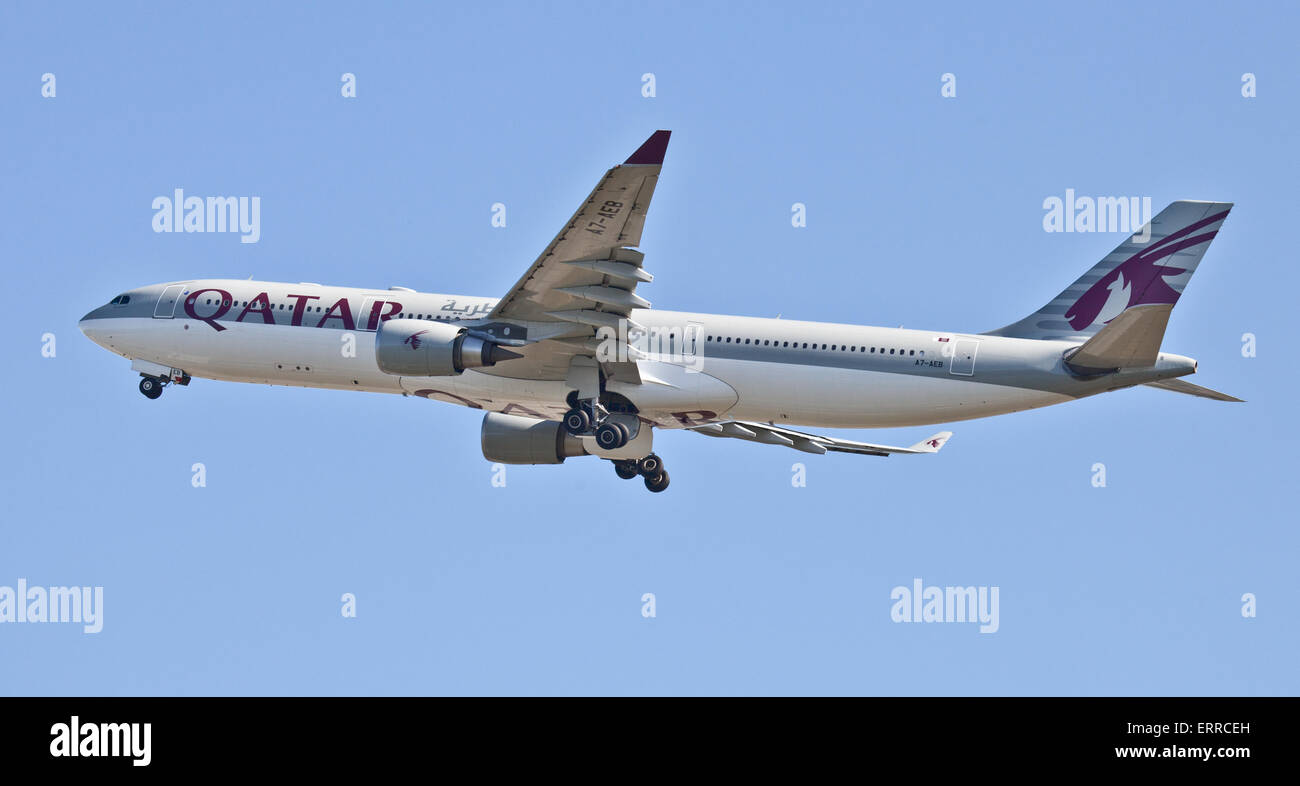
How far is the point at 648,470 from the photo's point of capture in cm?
5434

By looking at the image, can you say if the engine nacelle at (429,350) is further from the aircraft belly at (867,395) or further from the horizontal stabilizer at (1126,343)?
the horizontal stabilizer at (1126,343)

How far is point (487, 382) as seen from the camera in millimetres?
48656

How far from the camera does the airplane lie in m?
45.0

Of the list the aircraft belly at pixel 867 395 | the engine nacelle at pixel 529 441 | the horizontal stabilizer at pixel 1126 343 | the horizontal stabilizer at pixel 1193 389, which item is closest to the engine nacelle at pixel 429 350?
the aircraft belly at pixel 867 395

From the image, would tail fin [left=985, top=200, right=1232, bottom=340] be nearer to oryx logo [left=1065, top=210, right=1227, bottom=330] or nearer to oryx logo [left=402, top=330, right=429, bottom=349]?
oryx logo [left=1065, top=210, right=1227, bottom=330]

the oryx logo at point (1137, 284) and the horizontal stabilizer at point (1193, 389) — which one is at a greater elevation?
the oryx logo at point (1137, 284)

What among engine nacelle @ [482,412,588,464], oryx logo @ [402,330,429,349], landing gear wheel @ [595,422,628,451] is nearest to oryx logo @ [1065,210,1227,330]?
landing gear wheel @ [595,422,628,451]

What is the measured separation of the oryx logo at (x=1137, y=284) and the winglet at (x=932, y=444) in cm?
637

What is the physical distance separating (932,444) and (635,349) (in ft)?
35.5

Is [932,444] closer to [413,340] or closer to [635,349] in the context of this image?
[635,349]

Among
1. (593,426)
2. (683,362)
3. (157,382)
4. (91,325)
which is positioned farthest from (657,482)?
(91,325)

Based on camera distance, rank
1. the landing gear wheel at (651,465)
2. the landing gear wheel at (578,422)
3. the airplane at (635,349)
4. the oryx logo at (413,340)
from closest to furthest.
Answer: the airplane at (635,349)
the oryx logo at (413,340)
the landing gear wheel at (578,422)
the landing gear wheel at (651,465)

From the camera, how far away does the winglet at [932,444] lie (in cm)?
5288

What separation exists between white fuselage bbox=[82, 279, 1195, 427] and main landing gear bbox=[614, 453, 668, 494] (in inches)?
155
